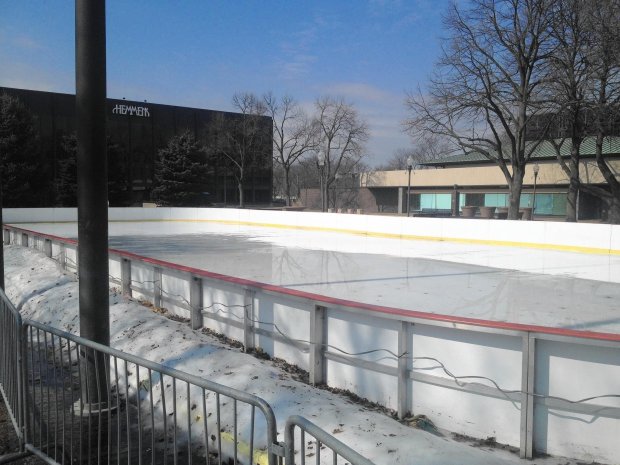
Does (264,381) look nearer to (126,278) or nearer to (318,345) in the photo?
(318,345)

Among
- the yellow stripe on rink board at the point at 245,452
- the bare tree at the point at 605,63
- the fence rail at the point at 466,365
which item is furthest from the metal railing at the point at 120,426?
the bare tree at the point at 605,63

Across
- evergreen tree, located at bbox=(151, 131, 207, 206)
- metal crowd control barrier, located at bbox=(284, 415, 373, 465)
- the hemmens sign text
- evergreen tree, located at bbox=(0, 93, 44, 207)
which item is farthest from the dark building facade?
metal crowd control barrier, located at bbox=(284, 415, 373, 465)

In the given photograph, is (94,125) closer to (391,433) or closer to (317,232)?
(391,433)

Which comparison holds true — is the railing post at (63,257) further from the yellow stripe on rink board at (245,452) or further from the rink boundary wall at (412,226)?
the rink boundary wall at (412,226)

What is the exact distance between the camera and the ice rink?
8.80m

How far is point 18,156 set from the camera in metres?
40.7

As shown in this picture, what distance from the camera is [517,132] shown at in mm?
31609

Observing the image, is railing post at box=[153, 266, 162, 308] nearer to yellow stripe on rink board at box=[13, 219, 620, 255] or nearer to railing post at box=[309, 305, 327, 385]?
railing post at box=[309, 305, 327, 385]

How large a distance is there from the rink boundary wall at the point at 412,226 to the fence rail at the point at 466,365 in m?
15.4

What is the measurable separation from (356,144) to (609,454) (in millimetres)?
58743

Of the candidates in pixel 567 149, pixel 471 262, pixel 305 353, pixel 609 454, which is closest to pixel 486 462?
pixel 609 454

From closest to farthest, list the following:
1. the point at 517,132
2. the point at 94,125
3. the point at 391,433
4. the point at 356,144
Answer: the point at 391,433 < the point at 94,125 < the point at 517,132 < the point at 356,144

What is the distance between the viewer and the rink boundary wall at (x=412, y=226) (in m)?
18.0

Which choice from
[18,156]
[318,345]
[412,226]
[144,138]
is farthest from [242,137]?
[318,345]
